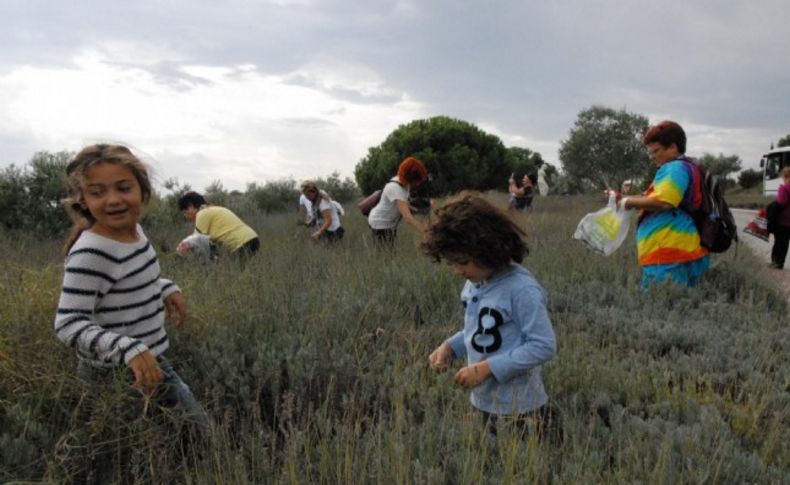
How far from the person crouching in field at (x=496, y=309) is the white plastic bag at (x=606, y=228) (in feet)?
9.61

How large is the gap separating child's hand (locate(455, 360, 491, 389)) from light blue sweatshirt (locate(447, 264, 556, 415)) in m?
0.03

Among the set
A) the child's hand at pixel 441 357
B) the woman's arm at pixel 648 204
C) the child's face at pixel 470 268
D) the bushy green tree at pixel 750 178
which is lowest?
the child's hand at pixel 441 357

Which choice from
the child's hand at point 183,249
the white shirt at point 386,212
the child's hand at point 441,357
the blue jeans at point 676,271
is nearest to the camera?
the child's hand at point 441,357

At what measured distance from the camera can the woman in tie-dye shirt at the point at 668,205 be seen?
4.98m

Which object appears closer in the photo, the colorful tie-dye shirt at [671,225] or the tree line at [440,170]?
the colorful tie-dye shirt at [671,225]

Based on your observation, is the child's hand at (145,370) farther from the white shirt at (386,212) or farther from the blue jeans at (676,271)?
the white shirt at (386,212)

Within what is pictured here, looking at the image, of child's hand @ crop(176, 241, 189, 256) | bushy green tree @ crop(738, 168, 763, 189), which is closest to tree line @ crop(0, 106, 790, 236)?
bushy green tree @ crop(738, 168, 763, 189)

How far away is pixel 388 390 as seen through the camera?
3.56m

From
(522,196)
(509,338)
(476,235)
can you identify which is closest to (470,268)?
(476,235)

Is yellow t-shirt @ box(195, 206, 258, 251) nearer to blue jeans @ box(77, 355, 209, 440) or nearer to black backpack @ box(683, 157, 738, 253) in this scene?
blue jeans @ box(77, 355, 209, 440)

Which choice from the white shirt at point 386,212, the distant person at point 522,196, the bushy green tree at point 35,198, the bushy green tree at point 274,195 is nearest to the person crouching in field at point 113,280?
the white shirt at point 386,212

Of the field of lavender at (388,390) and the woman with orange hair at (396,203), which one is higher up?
the woman with orange hair at (396,203)

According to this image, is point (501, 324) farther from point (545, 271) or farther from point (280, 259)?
point (280, 259)

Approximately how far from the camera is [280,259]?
717 cm
